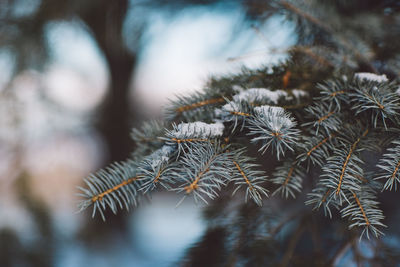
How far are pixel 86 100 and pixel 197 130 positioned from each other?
1.15 metres

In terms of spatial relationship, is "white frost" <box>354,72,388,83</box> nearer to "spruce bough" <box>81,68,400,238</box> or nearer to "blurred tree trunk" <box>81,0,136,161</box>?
"spruce bough" <box>81,68,400,238</box>

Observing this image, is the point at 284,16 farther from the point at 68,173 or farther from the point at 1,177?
the point at 68,173

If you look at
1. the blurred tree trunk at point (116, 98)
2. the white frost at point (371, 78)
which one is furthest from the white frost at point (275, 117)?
the blurred tree trunk at point (116, 98)

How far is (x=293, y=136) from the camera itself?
0.24 meters

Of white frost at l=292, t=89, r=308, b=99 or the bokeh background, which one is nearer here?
white frost at l=292, t=89, r=308, b=99

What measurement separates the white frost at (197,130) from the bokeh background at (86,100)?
3.4 inches

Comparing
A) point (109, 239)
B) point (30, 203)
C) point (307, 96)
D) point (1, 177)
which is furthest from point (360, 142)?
point (30, 203)

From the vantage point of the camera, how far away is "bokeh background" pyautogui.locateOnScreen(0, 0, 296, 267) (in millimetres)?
563

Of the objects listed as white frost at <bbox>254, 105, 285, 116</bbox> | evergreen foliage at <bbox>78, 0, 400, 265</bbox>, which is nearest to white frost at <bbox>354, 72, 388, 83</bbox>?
evergreen foliage at <bbox>78, 0, 400, 265</bbox>

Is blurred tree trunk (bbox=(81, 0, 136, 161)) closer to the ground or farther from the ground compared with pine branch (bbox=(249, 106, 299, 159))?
closer to the ground

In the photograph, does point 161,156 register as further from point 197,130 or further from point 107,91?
point 107,91

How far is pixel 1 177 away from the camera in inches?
36.8

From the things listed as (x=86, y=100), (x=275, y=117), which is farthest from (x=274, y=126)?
(x=86, y=100)

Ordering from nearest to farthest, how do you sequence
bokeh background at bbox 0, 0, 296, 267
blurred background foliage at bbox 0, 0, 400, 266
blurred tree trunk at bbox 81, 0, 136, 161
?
blurred background foliage at bbox 0, 0, 400, 266 < bokeh background at bbox 0, 0, 296, 267 < blurred tree trunk at bbox 81, 0, 136, 161
